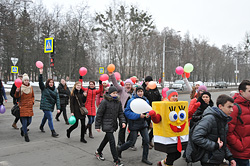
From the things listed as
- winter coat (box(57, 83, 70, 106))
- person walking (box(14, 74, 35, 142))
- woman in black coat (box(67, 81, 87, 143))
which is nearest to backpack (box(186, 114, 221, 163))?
woman in black coat (box(67, 81, 87, 143))

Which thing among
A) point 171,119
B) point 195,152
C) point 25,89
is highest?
point 25,89

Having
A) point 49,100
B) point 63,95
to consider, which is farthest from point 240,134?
point 63,95

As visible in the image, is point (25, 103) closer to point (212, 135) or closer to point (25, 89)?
point (25, 89)

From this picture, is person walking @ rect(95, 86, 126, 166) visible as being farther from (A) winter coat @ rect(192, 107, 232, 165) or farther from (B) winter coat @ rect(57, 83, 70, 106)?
(B) winter coat @ rect(57, 83, 70, 106)

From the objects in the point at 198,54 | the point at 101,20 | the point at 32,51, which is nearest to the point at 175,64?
the point at 198,54

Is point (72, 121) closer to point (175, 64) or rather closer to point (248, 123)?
point (248, 123)

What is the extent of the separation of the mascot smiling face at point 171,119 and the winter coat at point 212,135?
78 cm

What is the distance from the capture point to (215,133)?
2881 mm

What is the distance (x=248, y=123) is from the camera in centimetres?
297

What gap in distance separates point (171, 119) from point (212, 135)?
852mm

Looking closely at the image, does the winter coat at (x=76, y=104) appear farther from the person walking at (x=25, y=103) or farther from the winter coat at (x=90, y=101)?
the person walking at (x=25, y=103)

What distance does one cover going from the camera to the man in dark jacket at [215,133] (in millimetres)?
2840

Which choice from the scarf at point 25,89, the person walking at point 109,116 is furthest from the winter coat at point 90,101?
the person walking at point 109,116

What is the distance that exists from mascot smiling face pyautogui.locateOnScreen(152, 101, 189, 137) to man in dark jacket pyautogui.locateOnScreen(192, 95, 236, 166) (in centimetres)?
78
